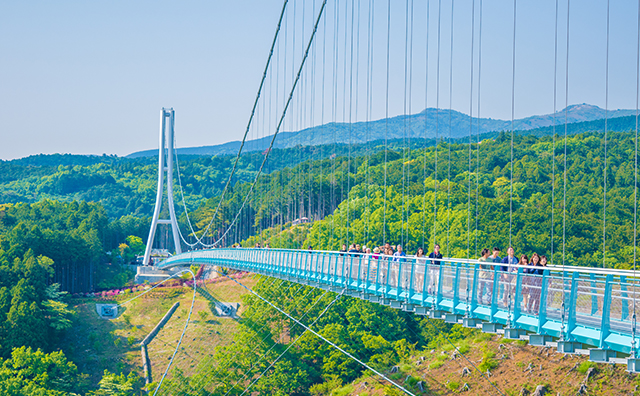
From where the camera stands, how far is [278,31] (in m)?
52.7

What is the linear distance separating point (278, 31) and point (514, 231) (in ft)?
72.9

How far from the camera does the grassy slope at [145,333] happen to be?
5478cm

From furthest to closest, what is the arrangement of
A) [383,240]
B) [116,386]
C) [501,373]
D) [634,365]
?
[116,386] < [383,240] < [501,373] < [634,365]

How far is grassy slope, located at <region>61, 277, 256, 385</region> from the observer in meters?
54.8

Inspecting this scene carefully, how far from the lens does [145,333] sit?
206 feet

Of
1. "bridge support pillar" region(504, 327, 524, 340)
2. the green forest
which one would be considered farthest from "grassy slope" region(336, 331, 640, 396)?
"bridge support pillar" region(504, 327, 524, 340)

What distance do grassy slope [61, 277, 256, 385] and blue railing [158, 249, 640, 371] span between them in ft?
113

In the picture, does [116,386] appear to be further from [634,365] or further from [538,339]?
[634,365]

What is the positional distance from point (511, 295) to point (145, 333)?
2119 inches

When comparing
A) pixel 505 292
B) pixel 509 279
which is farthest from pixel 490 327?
pixel 509 279

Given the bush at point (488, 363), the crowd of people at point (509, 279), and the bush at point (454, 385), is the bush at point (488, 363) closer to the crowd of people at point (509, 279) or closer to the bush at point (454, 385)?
the bush at point (454, 385)

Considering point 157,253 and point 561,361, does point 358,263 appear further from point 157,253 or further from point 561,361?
point 157,253

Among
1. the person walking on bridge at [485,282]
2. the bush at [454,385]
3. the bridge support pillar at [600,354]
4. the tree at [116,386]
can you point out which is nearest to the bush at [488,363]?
the bush at [454,385]

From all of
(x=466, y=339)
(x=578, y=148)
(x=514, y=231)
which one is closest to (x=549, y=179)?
(x=578, y=148)
